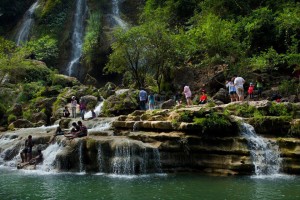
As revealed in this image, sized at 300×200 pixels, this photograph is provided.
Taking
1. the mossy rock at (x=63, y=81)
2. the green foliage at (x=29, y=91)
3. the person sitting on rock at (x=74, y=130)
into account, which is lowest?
the person sitting on rock at (x=74, y=130)

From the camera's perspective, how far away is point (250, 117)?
18.6 metres

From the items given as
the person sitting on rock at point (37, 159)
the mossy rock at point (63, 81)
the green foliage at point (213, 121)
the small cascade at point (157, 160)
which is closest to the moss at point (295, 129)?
the green foliage at point (213, 121)

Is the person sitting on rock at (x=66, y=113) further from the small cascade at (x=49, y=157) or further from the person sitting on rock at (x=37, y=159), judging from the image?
the person sitting on rock at (x=37, y=159)

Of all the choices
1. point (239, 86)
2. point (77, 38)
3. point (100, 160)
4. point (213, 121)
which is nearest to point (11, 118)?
point (100, 160)

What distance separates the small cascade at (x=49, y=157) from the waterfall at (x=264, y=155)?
392 inches

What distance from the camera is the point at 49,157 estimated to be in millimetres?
19703

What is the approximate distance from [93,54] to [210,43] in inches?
677

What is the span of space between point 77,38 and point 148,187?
3664 centimetres

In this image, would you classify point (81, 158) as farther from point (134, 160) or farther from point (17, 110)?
point (17, 110)

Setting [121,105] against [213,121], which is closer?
[213,121]

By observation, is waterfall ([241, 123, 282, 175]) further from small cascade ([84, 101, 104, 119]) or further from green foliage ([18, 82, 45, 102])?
green foliage ([18, 82, 45, 102])

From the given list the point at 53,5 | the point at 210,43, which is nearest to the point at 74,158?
the point at 210,43

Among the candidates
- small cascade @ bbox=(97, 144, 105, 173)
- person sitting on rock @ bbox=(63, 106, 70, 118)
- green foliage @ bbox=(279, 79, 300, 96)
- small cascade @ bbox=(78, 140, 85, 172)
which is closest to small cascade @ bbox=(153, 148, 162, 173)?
small cascade @ bbox=(97, 144, 105, 173)

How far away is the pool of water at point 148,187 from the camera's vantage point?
12.6 m
